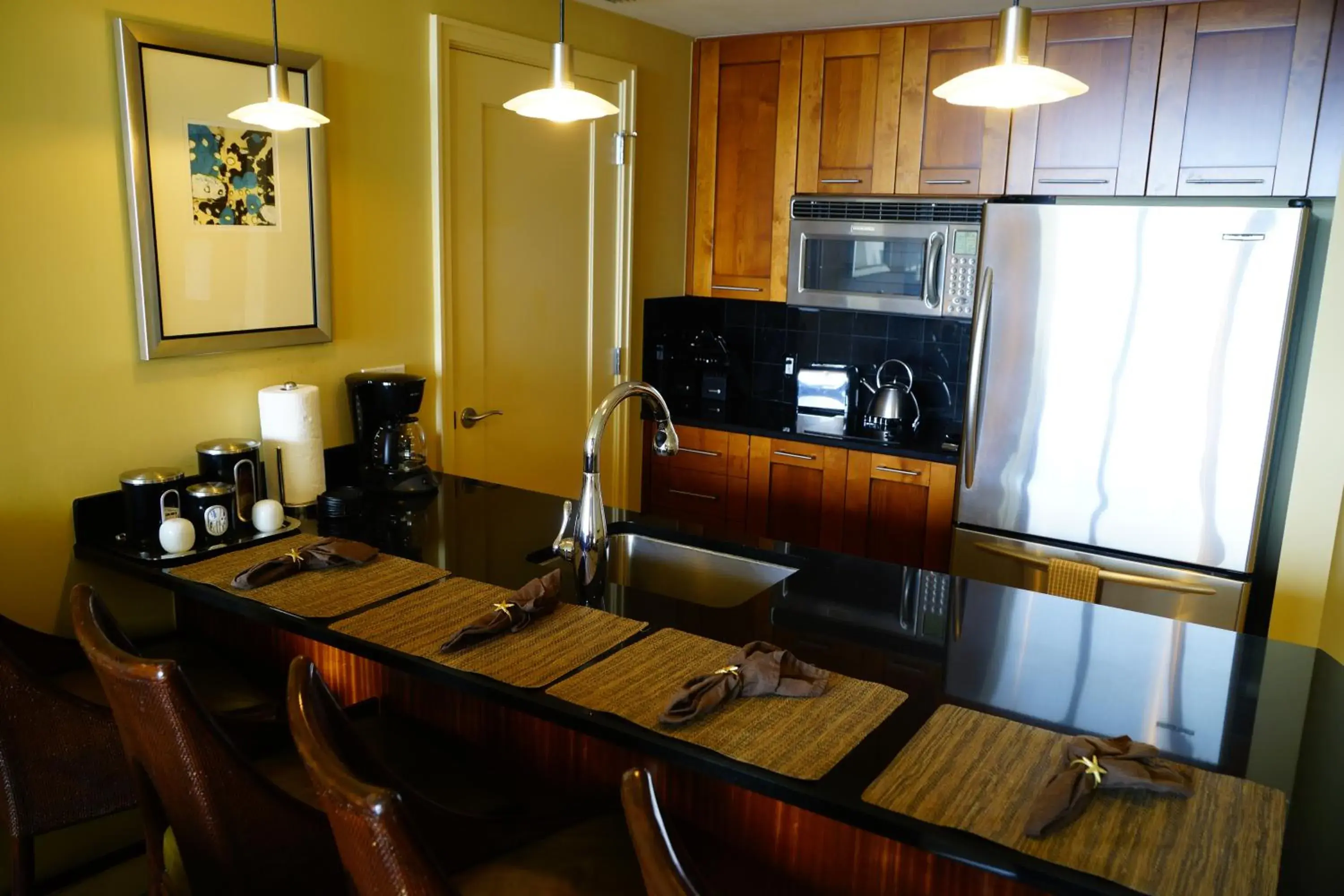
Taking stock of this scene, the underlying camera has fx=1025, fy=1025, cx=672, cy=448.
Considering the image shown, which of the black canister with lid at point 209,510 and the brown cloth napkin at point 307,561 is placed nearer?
the brown cloth napkin at point 307,561

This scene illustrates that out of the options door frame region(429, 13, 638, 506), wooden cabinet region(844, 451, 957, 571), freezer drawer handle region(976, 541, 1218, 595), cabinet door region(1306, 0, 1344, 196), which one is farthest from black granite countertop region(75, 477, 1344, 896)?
cabinet door region(1306, 0, 1344, 196)

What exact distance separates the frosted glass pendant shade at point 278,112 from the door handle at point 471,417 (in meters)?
1.24

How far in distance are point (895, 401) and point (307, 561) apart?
2.39 meters

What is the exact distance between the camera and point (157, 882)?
1.85 metres

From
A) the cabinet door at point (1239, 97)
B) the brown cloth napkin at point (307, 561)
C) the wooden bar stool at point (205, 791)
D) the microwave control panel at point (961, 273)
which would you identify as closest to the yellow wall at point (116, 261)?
the brown cloth napkin at point (307, 561)

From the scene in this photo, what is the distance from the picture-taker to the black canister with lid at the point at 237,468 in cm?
239

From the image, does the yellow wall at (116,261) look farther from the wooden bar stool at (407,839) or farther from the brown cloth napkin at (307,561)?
the wooden bar stool at (407,839)

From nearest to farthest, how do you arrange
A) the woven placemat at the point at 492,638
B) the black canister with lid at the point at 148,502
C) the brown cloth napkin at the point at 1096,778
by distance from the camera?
the brown cloth napkin at the point at 1096,778, the woven placemat at the point at 492,638, the black canister with lid at the point at 148,502

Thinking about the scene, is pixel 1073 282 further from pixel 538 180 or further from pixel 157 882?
pixel 157 882

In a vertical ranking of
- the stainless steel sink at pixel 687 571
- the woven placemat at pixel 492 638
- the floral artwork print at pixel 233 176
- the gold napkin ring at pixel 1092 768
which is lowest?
the stainless steel sink at pixel 687 571

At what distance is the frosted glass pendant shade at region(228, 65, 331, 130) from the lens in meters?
2.12

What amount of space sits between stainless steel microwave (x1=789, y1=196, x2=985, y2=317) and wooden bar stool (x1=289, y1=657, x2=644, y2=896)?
246cm

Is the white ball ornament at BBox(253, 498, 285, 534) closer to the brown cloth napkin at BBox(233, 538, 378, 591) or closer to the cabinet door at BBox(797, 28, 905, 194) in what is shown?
the brown cloth napkin at BBox(233, 538, 378, 591)

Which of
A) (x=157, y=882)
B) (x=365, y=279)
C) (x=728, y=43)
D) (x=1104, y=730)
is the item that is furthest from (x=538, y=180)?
(x=1104, y=730)
